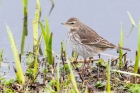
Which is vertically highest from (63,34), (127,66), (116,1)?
(116,1)

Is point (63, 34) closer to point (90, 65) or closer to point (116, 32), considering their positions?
point (116, 32)

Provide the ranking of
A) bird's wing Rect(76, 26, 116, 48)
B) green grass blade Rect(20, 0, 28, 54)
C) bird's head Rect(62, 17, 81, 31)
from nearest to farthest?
1. bird's wing Rect(76, 26, 116, 48)
2. bird's head Rect(62, 17, 81, 31)
3. green grass blade Rect(20, 0, 28, 54)

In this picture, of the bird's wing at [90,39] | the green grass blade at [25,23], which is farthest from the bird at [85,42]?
the green grass blade at [25,23]

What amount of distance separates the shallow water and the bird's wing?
0.90m

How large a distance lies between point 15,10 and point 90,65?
3.32 m

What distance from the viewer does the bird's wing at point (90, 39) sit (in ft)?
30.3

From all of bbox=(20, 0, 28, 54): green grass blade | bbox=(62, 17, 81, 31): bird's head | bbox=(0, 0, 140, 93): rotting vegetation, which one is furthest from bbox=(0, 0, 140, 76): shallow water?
bbox=(0, 0, 140, 93): rotting vegetation

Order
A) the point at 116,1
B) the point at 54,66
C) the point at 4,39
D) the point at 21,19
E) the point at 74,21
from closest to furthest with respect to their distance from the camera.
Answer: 1. the point at 54,66
2. the point at 74,21
3. the point at 4,39
4. the point at 21,19
5. the point at 116,1

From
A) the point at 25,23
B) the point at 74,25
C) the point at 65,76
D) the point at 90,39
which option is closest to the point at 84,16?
the point at 25,23

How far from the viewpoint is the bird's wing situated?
9.24 meters

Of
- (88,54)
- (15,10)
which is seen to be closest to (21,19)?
(15,10)

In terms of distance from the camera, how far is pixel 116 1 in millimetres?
12211

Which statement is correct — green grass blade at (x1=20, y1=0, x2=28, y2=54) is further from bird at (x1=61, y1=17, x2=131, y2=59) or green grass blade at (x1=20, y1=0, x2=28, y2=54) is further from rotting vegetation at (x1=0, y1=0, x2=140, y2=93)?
bird at (x1=61, y1=17, x2=131, y2=59)

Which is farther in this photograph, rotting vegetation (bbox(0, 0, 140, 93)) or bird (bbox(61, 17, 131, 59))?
bird (bbox(61, 17, 131, 59))
